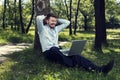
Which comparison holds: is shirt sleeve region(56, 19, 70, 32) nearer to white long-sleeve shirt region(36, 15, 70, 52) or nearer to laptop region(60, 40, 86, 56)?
white long-sleeve shirt region(36, 15, 70, 52)

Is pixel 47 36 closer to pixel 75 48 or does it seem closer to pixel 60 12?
pixel 75 48

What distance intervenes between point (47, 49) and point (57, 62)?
47 centimetres

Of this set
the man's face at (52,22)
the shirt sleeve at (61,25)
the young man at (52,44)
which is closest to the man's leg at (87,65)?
the young man at (52,44)

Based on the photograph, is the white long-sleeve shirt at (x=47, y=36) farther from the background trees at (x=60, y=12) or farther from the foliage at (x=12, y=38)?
the background trees at (x=60, y=12)

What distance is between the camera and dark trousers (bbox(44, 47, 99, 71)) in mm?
9367

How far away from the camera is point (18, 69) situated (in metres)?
10.6

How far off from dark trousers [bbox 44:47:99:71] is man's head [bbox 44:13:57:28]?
0.80 metres

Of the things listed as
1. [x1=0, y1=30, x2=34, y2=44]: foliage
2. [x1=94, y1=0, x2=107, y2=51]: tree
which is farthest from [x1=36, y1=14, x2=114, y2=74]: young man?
[x1=0, y1=30, x2=34, y2=44]: foliage

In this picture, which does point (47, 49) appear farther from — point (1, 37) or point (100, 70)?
point (1, 37)

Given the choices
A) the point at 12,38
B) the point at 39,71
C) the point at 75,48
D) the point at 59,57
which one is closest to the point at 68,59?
the point at 59,57

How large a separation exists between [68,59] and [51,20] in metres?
1.29

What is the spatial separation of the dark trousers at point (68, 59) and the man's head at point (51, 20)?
31.5 inches

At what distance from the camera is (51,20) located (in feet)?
34.3

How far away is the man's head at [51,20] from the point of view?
1041cm
